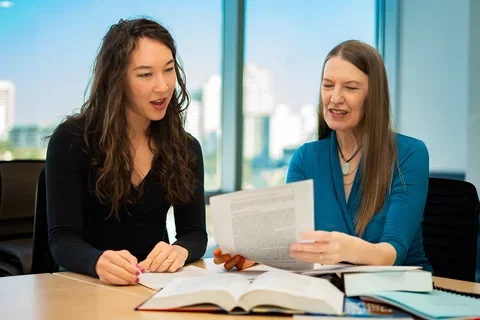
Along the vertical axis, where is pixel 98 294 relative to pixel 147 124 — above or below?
below

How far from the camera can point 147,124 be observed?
240cm

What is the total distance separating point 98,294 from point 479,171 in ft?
11.7

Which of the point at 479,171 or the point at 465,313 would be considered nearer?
the point at 465,313

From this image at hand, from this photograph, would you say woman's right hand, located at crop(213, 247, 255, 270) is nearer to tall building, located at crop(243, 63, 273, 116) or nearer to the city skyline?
the city skyline

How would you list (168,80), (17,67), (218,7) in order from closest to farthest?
(168,80), (17,67), (218,7)

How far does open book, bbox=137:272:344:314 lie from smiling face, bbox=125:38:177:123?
84cm

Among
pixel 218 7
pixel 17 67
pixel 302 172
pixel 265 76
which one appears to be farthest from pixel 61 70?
pixel 302 172

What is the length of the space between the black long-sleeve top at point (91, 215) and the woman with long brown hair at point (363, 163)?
1.46 feet

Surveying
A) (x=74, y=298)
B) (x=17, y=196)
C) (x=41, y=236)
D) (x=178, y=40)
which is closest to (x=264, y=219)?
(x=74, y=298)

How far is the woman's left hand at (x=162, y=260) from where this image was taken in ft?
6.25

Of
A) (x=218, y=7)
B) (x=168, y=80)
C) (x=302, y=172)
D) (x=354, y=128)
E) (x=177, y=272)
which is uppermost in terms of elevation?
(x=218, y=7)

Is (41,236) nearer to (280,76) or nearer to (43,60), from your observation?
(43,60)

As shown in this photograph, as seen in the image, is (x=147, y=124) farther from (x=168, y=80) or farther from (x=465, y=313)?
(x=465, y=313)

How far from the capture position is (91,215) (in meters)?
2.20
